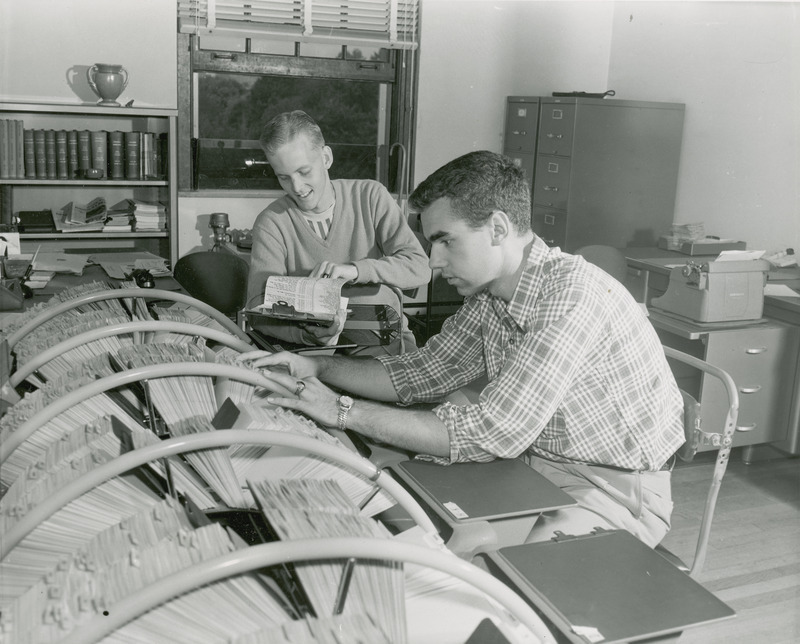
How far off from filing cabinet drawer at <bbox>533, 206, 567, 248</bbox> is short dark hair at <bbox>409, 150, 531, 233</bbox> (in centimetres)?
315

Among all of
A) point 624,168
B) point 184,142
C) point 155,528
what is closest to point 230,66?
point 184,142

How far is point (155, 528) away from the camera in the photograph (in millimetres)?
811

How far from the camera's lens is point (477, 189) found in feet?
5.46

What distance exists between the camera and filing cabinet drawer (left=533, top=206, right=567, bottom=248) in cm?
489

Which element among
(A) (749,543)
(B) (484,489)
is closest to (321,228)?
(B) (484,489)

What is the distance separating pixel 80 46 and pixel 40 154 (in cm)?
71

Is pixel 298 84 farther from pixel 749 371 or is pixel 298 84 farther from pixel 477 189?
pixel 477 189

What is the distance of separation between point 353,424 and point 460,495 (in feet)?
1.21

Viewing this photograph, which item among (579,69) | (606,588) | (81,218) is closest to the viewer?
(606,588)

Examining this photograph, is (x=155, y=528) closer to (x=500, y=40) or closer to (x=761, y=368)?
(x=761, y=368)

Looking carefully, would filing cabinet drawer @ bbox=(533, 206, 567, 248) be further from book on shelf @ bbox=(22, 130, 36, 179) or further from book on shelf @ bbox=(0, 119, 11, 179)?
book on shelf @ bbox=(0, 119, 11, 179)

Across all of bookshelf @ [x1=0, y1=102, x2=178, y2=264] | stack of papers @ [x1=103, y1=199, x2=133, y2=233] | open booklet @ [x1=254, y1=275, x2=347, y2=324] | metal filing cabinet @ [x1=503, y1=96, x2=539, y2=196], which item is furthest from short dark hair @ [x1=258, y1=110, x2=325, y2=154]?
metal filing cabinet @ [x1=503, y1=96, x2=539, y2=196]

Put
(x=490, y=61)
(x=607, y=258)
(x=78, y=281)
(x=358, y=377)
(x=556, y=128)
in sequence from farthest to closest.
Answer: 1. (x=490, y=61)
2. (x=556, y=128)
3. (x=607, y=258)
4. (x=78, y=281)
5. (x=358, y=377)

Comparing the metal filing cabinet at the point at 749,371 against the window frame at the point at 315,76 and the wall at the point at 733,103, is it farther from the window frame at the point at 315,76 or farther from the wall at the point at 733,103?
the window frame at the point at 315,76
